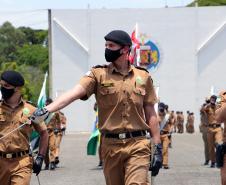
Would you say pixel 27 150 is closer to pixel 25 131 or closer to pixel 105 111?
pixel 25 131

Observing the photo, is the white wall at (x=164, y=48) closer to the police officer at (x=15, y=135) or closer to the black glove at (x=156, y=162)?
the police officer at (x=15, y=135)

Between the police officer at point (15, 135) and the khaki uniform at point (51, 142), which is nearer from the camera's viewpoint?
the police officer at point (15, 135)

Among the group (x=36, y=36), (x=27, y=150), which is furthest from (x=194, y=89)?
(x=36, y=36)

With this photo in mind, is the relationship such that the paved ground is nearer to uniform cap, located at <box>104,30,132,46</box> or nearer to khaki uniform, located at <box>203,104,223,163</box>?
khaki uniform, located at <box>203,104,223,163</box>

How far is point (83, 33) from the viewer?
55281 millimetres

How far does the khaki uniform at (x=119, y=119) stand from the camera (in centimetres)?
775

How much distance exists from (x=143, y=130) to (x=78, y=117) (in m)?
46.6

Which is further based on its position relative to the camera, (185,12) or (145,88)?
(185,12)

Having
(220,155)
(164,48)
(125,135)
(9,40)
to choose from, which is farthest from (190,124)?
(9,40)

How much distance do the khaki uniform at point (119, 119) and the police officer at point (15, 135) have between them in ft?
3.55

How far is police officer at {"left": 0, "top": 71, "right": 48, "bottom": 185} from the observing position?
8.59 metres

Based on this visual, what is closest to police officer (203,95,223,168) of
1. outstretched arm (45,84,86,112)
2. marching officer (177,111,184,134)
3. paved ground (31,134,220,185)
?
paved ground (31,134,220,185)

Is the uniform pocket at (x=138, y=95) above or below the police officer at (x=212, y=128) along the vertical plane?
above

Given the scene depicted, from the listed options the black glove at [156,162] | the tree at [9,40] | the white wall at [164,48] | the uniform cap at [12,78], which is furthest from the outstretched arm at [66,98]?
the tree at [9,40]
